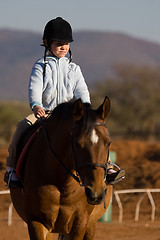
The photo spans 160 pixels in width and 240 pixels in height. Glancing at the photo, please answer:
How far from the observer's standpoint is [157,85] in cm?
5912

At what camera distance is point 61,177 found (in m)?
5.66

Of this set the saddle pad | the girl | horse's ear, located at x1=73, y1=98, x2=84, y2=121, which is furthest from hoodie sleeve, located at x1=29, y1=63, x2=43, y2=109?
horse's ear, located at x1=73, y1=98, x2=84, y2=121

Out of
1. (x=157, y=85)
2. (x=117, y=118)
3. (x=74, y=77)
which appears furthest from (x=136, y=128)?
(x=74, y=77)

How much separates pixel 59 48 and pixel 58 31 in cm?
19

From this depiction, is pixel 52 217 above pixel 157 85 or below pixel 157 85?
above

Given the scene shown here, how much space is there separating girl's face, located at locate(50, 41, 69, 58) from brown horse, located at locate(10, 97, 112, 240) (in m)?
0.92

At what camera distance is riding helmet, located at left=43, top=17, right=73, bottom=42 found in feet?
20.7

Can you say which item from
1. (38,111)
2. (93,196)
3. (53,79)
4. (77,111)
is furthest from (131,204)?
(93,196)

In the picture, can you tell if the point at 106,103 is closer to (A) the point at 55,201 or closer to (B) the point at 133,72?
(A) the point at 55,201

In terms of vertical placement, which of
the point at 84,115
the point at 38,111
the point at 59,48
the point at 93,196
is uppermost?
the point at 59,48

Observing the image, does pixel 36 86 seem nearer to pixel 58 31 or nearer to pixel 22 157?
pixel 58 31

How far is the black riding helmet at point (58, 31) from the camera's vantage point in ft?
20.7

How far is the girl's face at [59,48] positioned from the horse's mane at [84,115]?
0.94m

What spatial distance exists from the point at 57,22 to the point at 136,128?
43.5 metres
